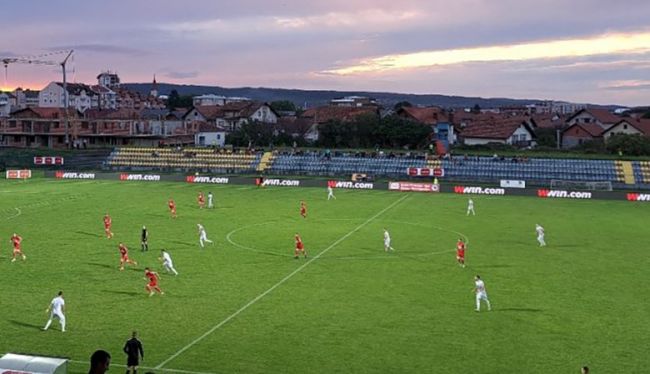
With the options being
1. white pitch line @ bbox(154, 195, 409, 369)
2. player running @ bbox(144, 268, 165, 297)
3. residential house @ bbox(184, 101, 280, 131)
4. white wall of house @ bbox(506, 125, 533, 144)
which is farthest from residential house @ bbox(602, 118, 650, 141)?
player running @ bbox(144, 268, 165, 297)

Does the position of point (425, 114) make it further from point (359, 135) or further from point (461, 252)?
point (461, 252)

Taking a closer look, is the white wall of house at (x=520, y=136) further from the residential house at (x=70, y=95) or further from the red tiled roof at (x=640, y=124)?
the residential house at (x=70, y=95)

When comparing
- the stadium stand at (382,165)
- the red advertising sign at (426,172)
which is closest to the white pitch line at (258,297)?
the red advertising sign at (426,172)

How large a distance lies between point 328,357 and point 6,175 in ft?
250

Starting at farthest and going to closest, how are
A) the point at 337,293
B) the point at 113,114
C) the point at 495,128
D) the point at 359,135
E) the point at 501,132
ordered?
the point at 113,114, the point at 495,128, the point at 501,132, the point at 359,135, the point at 337,293

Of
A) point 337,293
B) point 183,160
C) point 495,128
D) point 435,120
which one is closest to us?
point 337,293

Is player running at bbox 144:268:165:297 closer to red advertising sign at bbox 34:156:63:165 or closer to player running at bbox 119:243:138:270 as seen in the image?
player running at bbox 119:243:138:270

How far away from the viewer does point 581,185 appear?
78.6m

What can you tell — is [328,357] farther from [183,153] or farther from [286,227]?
[183,153]

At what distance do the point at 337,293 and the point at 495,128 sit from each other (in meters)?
107

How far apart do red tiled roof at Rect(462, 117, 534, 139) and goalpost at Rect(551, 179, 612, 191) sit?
4672 centimetres

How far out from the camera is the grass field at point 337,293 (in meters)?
21.9

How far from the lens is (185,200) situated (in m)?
64.8

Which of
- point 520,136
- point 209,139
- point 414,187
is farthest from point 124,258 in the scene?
point 520,136
